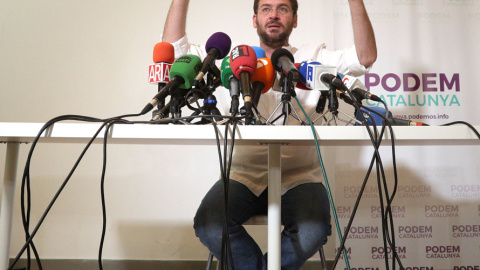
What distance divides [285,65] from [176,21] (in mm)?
559

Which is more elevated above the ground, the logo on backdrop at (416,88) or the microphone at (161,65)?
the logo on backdrop at (416,88)

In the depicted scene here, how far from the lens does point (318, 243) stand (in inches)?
41.7

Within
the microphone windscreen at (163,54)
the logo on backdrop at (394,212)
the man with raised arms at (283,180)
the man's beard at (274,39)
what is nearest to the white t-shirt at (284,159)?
the man with raised arms at (283,180)

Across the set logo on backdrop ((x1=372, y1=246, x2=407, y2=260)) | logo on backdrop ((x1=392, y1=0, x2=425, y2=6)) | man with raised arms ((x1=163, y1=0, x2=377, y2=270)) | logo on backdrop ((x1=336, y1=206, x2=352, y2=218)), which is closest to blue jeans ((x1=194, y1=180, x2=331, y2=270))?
man with raised arms ((x1=163, y1=0, x2=377, y2=270))

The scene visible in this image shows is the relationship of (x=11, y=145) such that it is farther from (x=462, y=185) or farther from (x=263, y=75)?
(x=462, y=185)

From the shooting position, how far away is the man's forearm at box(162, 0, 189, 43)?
121 cm

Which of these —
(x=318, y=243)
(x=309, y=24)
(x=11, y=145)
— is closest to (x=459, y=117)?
(x=309, y=24)

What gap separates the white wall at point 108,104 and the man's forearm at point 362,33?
632 millimetres

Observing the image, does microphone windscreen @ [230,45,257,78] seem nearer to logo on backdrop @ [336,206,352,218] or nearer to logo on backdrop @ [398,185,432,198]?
logo on backdrop @ [336,206,352,218]

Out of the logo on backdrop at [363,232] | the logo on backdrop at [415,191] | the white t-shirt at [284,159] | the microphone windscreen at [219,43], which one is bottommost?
the logo on backdrop at [363,232]

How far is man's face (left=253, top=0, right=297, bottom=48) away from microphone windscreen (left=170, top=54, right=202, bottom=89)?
651 mm

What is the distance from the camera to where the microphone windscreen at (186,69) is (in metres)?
0.82

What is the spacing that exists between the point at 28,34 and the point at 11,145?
1285 millimetres

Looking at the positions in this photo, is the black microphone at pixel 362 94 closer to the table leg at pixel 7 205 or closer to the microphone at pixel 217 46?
the microphone at pixel 217 46
